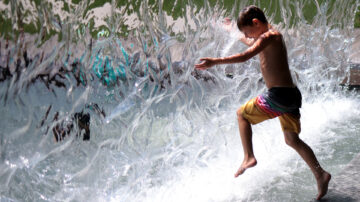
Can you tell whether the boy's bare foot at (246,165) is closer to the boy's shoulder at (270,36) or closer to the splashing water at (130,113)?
the splashing water at (130,113)

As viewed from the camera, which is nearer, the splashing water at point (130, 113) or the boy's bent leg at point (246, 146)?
the splashing water at point (130, 113)

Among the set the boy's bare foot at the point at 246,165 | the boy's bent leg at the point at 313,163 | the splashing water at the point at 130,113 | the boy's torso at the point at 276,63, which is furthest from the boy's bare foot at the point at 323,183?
the boy's torso at the point at 276,63

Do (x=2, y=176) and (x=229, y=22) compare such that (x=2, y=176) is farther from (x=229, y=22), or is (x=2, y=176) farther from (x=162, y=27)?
(x=229, y=22)

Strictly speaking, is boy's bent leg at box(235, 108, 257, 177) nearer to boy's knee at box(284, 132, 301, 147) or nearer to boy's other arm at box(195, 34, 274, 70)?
boy's knee at box(284, 132, 301, 147)

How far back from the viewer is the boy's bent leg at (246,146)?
269 cm

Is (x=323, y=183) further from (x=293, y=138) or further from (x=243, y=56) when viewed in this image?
(x=243, y=56)

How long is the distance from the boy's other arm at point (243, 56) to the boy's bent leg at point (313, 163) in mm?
521

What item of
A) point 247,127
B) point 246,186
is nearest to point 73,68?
point 247,127

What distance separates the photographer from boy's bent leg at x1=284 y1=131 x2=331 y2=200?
2.66 metres

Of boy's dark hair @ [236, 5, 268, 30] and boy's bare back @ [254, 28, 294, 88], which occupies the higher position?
boy's dark hair @ [236, 5, 268, 30]

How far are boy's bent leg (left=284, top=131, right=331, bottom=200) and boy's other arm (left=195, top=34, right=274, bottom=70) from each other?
52cm

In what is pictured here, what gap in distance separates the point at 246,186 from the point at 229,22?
1543 mm

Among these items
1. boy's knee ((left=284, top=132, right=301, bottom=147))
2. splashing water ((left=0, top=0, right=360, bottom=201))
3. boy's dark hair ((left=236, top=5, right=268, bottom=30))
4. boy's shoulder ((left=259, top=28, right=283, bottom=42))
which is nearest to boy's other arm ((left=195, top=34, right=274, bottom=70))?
boy's shoulder ((left=259, top=28, right=283, bottom=42))

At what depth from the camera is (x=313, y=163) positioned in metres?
2.72
